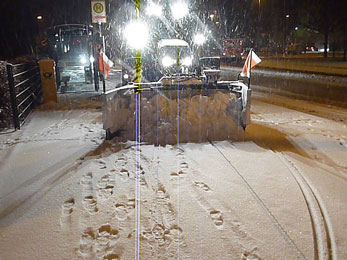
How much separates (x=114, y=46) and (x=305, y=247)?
44358 millimetres

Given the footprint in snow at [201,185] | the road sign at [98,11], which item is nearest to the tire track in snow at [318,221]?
the footprint in snow at [201,185]

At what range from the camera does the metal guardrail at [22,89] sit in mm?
7965

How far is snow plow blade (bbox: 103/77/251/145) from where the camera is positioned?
275 inches

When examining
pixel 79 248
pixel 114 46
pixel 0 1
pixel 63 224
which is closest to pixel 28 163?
pixel 63 224

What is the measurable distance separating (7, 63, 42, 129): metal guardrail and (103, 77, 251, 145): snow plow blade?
8.78 ft

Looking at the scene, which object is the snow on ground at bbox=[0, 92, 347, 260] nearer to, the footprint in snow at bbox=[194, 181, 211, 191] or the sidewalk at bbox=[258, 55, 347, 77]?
the footprint in snow at bbox=[194, 181, 211, 191]

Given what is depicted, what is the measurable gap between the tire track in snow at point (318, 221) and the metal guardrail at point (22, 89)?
6.61m

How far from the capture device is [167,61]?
57.7 feet

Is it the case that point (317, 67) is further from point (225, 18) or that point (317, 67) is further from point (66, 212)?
point (225, 18)

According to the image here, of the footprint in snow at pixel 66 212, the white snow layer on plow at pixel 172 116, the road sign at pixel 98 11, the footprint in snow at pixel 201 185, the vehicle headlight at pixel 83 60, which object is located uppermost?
the road sign at pixel 98 11

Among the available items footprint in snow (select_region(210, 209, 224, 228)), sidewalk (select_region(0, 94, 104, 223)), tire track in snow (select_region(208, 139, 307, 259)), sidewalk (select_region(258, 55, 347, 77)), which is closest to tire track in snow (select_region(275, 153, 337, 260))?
tire track in snow (select_region(208, 139, 307, 259))

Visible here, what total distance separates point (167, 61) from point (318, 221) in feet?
48.3

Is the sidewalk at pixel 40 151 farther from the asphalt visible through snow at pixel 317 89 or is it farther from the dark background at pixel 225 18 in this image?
the dark background at pixel 225 18

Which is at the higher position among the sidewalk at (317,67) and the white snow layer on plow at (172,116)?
the sidewalk at (317,67)
